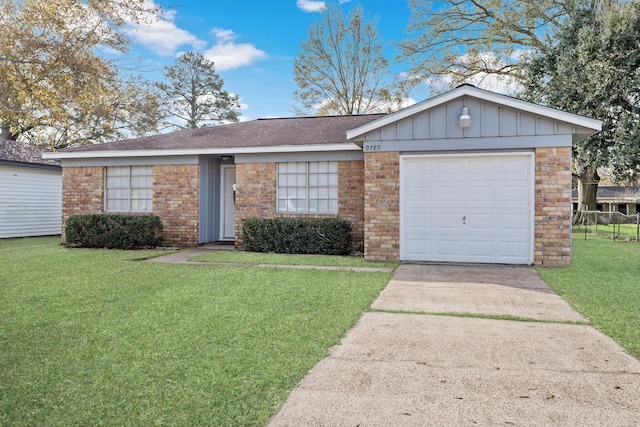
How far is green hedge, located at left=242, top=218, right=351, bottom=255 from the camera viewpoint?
35.3ft

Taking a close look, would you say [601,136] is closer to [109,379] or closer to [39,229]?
[109,379]

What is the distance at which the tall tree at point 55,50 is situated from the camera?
9711 millimetres

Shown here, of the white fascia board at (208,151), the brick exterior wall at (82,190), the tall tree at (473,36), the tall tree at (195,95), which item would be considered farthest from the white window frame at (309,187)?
the tall tree at (195,95)

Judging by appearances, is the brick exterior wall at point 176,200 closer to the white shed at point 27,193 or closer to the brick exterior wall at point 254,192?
the brick exterior wall at point 254,192

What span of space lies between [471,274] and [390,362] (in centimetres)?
484

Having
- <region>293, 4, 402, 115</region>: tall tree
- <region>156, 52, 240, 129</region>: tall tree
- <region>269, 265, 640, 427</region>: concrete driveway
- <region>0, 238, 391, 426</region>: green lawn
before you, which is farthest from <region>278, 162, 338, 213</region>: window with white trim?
<region>156, 52, 240, 129</region>: tall tree

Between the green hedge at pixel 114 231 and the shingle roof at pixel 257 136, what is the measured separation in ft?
6.74

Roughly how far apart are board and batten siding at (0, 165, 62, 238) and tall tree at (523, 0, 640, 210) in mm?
20101

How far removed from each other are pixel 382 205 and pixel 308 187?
104 inches

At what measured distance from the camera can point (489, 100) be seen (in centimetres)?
877

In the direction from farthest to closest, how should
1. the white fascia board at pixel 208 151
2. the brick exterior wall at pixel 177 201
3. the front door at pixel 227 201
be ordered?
1. the front door at pixel 227 201
2. the brick exterior wall at pixel 177 201
3. the white fascia board at pixel 208 151

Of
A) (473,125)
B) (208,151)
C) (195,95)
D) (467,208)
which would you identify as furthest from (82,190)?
(195,95)

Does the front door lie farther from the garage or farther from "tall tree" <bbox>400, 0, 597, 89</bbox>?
"tall tree" <bbox>400, 0, 597, 89</bbox>

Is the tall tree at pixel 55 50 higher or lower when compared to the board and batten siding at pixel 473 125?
higher
